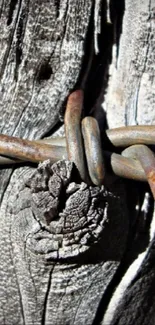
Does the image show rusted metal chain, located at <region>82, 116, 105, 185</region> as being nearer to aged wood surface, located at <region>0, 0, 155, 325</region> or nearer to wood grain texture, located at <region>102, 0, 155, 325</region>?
aged wood surface, located at <region>0, 0, 155, 325</region>

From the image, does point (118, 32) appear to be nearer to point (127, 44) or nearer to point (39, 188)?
point (127, 44)

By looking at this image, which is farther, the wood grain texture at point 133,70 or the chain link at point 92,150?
the wood grain texture at point 133,70

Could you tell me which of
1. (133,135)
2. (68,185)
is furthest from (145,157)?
(68,185)

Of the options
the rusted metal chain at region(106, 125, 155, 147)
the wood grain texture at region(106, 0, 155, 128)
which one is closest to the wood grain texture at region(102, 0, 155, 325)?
the wood grain texture at region(106, 0, 155, 128)

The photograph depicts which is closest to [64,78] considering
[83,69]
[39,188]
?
[83,69]

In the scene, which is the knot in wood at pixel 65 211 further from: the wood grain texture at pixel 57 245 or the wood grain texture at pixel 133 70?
the wood grain texture at pixel 133 70

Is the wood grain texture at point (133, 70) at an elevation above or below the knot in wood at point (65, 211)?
above

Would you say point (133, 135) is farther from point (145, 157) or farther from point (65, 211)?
point (65, 211)

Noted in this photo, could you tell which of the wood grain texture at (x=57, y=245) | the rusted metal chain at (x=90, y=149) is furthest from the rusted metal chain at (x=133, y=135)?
the wood grain texture at (x=57, y=245)
